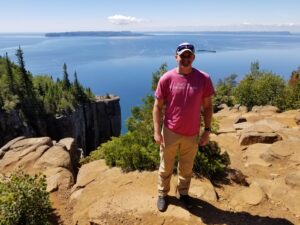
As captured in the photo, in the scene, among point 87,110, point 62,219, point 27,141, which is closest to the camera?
point 62,219

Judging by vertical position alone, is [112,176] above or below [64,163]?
above

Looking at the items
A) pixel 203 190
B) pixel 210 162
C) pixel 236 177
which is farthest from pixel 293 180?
pixel 203 190

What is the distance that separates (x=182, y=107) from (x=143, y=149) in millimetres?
3063

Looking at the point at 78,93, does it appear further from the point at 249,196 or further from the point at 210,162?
the point at 249,196

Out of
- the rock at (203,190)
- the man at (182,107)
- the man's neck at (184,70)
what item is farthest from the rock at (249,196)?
the man's neck at (184,70)

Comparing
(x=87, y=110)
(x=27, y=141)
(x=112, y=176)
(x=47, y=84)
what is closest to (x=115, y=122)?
(x=87, y=110)

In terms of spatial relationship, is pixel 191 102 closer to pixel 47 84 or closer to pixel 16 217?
pixel 16 217

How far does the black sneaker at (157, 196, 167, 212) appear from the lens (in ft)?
21.7

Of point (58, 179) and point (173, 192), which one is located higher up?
point (173, 192)

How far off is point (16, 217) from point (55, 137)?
219 ft

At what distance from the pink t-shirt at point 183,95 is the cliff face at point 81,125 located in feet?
192

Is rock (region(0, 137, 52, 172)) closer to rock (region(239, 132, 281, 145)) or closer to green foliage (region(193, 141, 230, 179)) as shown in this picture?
green foliage (region(193, 141, 230, 179))

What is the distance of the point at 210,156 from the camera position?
8.84 m

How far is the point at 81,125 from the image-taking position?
261 ft
